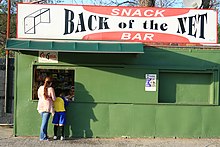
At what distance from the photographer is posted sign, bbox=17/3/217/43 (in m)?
10.5

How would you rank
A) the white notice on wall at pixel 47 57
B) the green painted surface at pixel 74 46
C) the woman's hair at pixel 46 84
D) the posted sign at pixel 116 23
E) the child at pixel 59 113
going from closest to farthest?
the green painted surface at pixel 74 46 → the woman's hair at pixel 46 84 → the child at pixel 59 113 → the white notice on wall at pixel 47 57 → the posted sign at pixel 116 23

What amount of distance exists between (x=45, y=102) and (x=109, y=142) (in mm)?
1963

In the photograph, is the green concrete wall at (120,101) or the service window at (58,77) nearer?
the green concrete wall at (120,101)

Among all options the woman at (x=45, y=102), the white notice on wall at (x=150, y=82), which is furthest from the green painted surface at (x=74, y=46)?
the white notice on wall at (x=150, y=82)

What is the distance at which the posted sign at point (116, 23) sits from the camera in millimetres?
10477

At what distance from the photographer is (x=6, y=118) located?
39.3 ft

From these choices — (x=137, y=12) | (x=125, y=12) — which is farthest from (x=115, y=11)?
(x=137, y=12)

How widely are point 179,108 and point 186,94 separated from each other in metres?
0.46

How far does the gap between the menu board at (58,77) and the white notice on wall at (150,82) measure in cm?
206

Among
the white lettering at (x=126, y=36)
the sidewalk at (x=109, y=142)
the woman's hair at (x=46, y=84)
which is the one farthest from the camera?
the white lettering at (x=126, y=36)

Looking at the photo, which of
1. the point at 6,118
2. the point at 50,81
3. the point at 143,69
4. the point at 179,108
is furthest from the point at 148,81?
the point at 6,118

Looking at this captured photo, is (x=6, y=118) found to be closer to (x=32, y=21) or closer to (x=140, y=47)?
(x=32, y=21)

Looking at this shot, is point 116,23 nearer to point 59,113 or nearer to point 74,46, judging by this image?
point 74,46

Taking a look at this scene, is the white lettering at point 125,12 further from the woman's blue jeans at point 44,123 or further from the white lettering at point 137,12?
the woman's blue jeans at point 44,123
